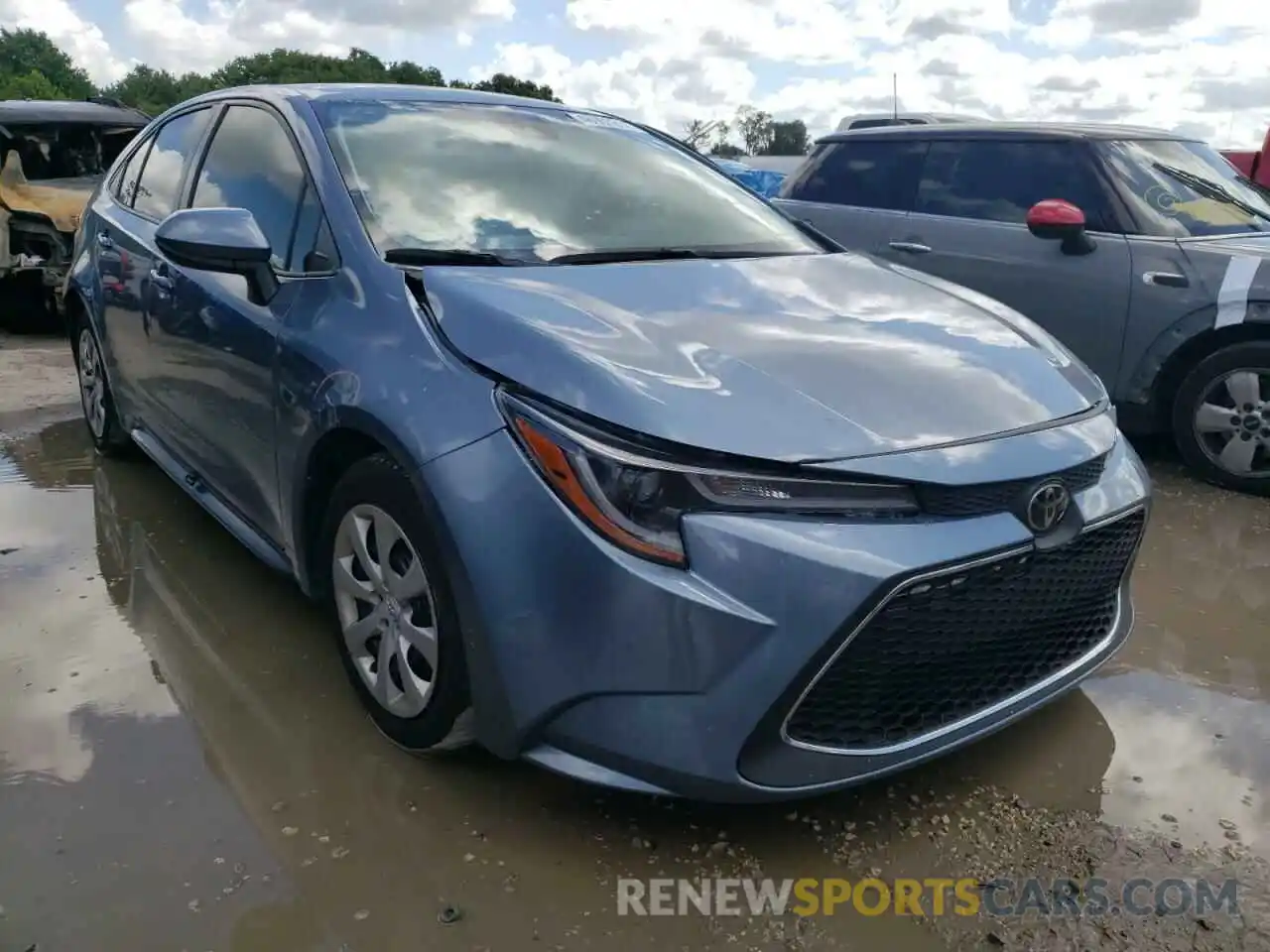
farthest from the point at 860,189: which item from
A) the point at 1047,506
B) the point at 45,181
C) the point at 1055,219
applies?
the point at 45,181

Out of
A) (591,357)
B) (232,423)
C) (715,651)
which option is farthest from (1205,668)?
(232,423)

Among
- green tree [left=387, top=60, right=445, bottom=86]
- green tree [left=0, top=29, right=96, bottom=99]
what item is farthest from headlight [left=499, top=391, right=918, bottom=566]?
green tree [left=0, top=29, right=96, bottom=99]

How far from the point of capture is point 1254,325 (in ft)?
15.2

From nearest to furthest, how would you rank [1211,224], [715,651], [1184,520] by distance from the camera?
[715,651] → [1184,520] → [1211,224]

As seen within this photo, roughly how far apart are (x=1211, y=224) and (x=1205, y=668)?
2.67 meters

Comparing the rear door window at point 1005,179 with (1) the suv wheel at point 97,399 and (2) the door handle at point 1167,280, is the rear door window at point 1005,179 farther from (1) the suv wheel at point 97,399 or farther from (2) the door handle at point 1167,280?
(1) the suv wheel at point 97,399

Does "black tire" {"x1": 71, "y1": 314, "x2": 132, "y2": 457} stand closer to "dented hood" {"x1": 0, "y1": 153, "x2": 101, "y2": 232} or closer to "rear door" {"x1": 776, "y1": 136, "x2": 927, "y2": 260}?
"dented hood" {"x1": 0, "y1": 153, "x2": 101, "y2": 232}

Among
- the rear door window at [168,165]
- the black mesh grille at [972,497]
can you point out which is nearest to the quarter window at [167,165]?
the rear door window at [168,165]

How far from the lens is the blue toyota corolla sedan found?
197 cm

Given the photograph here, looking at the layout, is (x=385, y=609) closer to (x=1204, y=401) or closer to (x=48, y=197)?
(x=1204, y=401)

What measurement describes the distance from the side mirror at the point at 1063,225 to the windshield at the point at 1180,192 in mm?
272

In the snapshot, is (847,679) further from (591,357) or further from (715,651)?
(591,357)

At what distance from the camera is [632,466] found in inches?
77.8

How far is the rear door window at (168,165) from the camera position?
382 cm
